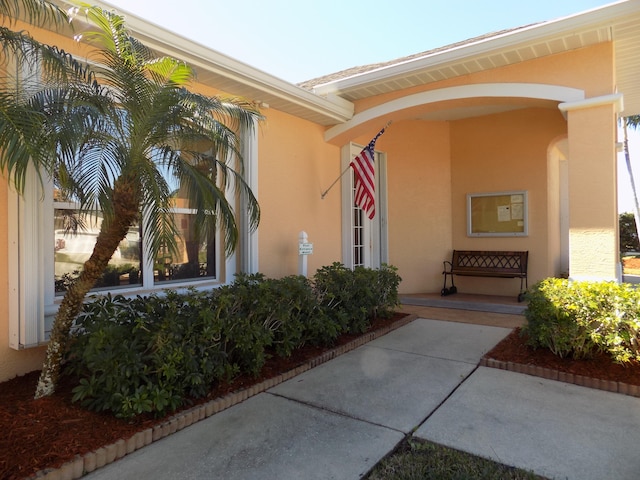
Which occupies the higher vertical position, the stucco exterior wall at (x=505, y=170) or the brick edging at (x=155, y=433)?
the stucco exterior wall at (x=505, y=170)

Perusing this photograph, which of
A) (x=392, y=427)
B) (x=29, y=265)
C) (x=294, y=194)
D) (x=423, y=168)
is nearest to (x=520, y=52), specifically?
(x=423, y=168)

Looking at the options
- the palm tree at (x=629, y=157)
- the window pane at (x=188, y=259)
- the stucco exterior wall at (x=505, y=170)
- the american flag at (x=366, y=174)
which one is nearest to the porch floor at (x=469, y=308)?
the stucco exterior wall at (x=505, y=170)

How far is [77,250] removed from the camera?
4.11 metres

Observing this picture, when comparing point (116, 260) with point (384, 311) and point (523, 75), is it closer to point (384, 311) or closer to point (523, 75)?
point (384, 311)

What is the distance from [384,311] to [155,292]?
10.7 ft

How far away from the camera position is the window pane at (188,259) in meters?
4.86

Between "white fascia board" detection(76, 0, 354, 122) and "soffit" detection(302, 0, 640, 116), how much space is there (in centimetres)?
38

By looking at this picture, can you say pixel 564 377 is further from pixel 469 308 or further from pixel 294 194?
pixel 294 194

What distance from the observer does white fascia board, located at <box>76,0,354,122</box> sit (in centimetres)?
404

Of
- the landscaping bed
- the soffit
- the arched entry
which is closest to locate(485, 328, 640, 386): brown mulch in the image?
the landscaping bed

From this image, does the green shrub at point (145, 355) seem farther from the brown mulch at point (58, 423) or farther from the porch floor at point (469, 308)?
the porch floor at point (469, 308)

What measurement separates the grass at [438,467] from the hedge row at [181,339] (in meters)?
1.53

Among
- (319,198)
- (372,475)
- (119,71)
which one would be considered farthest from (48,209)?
(319,198)

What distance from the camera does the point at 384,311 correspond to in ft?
19.7
